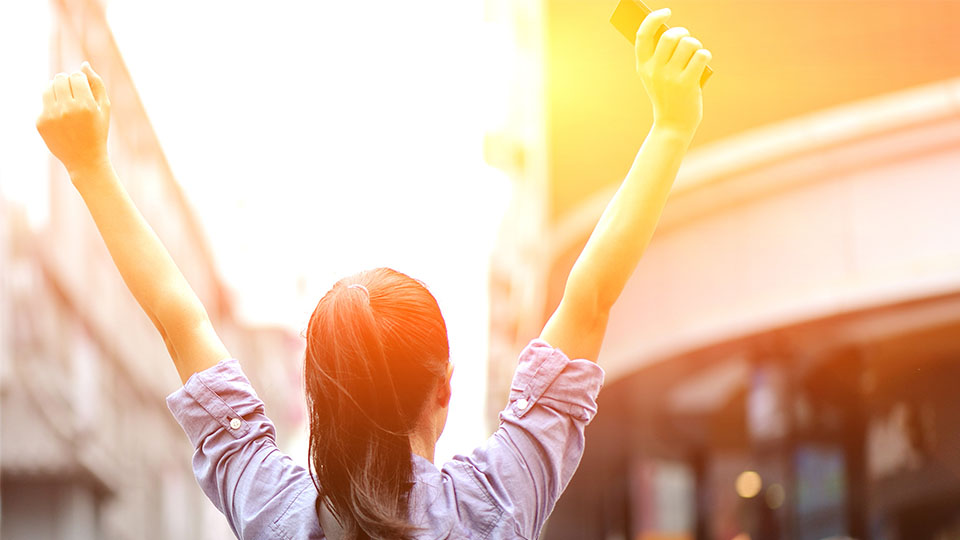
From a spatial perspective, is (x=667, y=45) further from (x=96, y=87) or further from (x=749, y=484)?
(x=749, y=484)

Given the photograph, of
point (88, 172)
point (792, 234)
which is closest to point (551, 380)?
point (88, 172)

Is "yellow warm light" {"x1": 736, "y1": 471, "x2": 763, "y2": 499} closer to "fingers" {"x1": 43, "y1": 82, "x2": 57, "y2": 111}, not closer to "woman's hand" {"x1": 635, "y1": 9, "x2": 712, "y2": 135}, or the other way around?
"woman's hand" {"x1": 635, "y1": 9, "x2": 712, "y2": 135}

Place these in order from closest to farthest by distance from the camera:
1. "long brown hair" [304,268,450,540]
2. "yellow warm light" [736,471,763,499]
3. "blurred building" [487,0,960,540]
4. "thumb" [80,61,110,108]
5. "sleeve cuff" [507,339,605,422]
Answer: "long brown hair" [304,268,450,540]
"sleeve cuff" [507,339,605,422]
"thumb" [80,61,110,108]
"blurred building" [487,0,960,540]
"yellow warm light" [736,471,763,499]

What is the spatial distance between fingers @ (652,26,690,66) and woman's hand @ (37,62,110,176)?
3.19 ft

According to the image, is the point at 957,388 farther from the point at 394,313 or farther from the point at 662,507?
the point at 394,313

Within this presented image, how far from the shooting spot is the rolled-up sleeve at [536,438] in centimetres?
179

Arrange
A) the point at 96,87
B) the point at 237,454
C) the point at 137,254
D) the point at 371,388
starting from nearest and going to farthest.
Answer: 1. the point at 371,388
2. the point at 237,454
3. the point at 137,254
4. the point at 96,87

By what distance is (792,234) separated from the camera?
13.0 meters

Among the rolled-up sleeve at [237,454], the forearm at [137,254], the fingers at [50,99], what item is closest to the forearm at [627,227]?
the rolled-up sleeve at [237,454]

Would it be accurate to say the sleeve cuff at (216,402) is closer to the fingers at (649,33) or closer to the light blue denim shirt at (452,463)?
the light blue denim shirt at (452,463)

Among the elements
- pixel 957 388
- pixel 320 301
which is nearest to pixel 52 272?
pixel 320 301

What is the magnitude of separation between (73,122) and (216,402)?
56 cm

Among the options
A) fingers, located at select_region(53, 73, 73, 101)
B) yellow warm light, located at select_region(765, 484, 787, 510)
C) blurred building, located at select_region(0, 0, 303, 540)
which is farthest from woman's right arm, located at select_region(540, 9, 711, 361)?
yellow warm light, located at select_region(765, 484, 787, 510)

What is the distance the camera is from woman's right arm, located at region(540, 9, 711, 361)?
1877 millimetres
